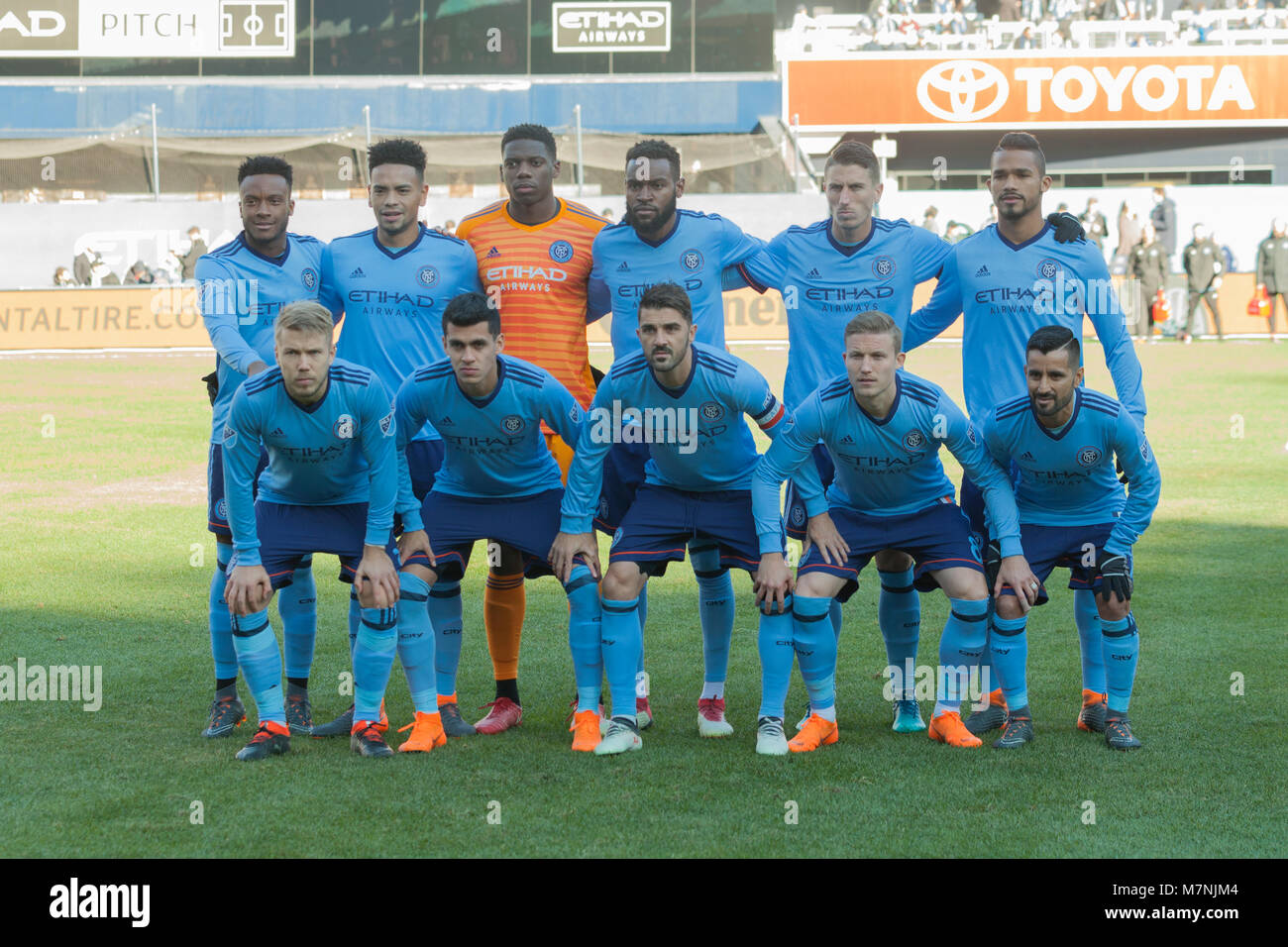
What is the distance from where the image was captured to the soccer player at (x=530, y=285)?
6.23 m

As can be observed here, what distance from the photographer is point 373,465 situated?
5562 millimetres

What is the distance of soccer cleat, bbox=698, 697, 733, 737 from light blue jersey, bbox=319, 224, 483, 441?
1625 millimetres

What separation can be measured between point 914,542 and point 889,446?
0.41 m

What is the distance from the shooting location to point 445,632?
6164mm

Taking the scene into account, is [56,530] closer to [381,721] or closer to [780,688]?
[381,721]

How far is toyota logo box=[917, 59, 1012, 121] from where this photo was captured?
34.8 metres

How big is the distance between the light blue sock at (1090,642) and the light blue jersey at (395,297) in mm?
2797

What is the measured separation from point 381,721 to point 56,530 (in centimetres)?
522

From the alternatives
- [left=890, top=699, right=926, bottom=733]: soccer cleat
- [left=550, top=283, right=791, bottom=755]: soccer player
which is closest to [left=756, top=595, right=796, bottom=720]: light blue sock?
[left=550, top=283, right=791, bottom=755]: soccer player

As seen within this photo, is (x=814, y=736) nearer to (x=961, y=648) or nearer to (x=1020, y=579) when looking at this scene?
(x=961, y=648)

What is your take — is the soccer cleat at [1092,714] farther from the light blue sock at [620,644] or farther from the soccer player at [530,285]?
the soccer player at [530,285]

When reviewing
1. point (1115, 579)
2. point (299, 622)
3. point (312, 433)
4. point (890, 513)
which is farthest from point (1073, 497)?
point (299, 622)

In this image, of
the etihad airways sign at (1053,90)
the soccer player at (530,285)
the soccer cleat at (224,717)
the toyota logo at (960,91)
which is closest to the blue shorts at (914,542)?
the soccer player at (530,285)

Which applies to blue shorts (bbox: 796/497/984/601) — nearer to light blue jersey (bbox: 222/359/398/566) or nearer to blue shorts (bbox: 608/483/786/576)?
blue shorts (bbox: 608/483/786/576)
